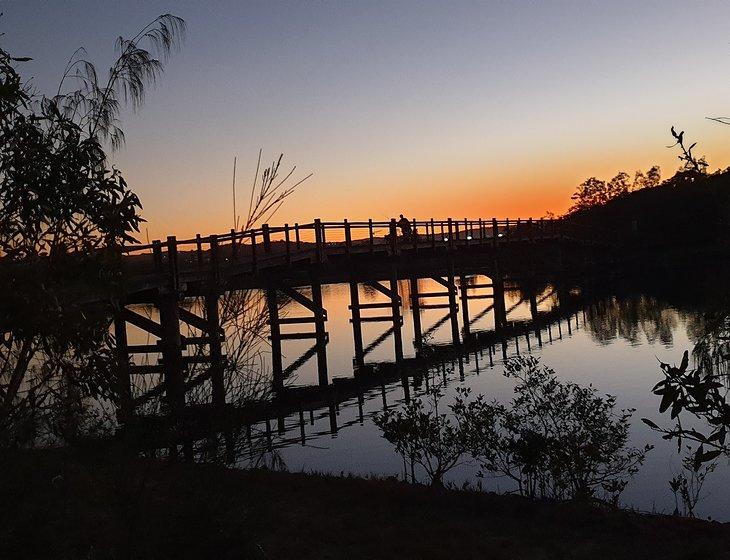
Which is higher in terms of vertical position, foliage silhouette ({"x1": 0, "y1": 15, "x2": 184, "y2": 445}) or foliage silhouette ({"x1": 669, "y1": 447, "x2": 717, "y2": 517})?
foliage silhouette ({"x1": 0, "y1": 15, "x2": 184, "y2": 445})

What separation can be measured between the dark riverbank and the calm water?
2239 mm

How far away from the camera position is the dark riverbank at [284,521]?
22.9 ft

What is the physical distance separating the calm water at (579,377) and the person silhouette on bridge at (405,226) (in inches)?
206

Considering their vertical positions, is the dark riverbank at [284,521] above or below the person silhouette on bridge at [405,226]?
below

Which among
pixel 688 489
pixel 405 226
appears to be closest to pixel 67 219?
pixel 688 489

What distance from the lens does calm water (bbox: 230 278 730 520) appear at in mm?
12859

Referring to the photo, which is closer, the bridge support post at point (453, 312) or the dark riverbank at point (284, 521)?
the dark riverbank at point (284, 521)

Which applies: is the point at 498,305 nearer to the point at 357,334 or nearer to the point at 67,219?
the point at 357,334

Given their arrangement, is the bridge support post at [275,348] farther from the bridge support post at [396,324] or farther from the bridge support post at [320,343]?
the bridge support post at [396,324]

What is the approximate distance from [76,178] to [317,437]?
11.7m

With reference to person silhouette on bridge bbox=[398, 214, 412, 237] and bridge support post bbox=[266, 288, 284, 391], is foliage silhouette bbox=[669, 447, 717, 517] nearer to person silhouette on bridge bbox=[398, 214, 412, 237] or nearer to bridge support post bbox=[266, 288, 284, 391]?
bridge support post bbox=[266, 288, 284, 391]

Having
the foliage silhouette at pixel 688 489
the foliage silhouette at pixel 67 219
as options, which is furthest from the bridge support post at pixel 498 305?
the foliage silhouette at pixel 67 219

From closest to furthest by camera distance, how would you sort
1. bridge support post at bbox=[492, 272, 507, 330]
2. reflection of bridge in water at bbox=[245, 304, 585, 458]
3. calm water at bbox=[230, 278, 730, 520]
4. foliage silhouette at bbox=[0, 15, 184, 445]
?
foliage silhouette at bbox=[0, 15, 184, 445]
calm water at bbox=[230, 278, 730, 520]
reflection of bridge in water at bbox=[245, 304, 585, 458]
bridge support post at bbox=[492, 272, 507, 330]

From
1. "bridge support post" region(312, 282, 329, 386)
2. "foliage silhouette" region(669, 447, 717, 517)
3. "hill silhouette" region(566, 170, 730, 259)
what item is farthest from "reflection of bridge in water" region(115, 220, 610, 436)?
"hill silhouette" region(566, 170, 730, 259)
